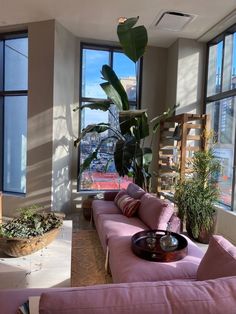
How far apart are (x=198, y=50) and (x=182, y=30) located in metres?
0.61

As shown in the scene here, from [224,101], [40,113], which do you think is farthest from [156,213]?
[40,113]

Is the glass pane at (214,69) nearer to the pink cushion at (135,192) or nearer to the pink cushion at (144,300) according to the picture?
the pink cushion at (135,192)

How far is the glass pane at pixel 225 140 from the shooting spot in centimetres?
430

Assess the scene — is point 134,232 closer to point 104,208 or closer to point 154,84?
point 104,208

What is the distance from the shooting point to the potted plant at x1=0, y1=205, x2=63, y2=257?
87.9 inches

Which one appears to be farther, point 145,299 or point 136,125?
point 136,125

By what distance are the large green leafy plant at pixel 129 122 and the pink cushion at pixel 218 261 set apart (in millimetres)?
2444

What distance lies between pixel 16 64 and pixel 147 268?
15.0ft

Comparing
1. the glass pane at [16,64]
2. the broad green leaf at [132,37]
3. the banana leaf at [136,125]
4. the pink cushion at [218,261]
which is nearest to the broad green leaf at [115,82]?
the banana leaf at [136,125]

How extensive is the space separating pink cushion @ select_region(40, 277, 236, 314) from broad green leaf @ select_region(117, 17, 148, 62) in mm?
3495

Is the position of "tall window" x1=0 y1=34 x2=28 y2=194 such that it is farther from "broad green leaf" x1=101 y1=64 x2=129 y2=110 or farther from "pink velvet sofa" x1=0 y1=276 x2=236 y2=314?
"pink velvet sofa" x1=0 y1=276 x2=236 y2=314

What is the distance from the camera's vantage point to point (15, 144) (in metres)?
5.20

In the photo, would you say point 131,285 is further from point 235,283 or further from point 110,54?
point 110,54

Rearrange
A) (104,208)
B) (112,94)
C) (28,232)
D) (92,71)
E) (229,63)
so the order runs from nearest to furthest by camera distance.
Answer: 1. (28,232)
2. (104,208)
3. (112,94)
4. (229,63)
5. (92,71)
